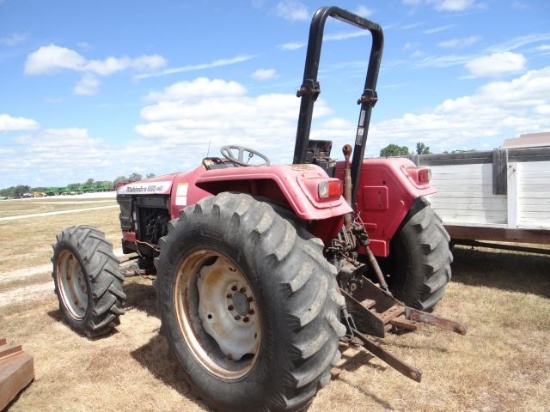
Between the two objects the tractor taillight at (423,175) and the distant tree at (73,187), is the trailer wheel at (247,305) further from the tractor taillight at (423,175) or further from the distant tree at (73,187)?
the distant tree at (73,187)

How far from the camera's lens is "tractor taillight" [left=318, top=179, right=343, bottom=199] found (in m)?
2.44

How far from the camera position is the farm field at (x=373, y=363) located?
276cm

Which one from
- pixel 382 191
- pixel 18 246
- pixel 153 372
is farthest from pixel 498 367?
pixel 18 246

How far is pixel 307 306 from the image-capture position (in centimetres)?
219

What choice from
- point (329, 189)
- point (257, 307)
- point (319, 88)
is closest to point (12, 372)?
point (257, 307)

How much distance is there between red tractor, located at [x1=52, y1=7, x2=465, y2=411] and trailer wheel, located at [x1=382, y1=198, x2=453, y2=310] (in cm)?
1

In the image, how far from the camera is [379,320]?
283cm

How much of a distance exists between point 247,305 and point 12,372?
1.59 metres

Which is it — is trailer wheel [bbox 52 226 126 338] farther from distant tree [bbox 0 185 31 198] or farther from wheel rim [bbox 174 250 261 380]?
distant tree [bbox 0 185 31 198]

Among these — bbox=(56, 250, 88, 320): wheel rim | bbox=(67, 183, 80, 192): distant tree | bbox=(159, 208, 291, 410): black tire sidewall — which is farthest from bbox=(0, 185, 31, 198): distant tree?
bbox=(159, 208, 291, 410): black tire sidewall

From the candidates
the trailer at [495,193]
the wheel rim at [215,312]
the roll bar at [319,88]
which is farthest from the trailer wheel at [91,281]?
the trailer at [495,193]

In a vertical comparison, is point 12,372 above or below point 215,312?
below

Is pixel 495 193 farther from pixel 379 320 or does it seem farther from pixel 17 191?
pixel 17 191

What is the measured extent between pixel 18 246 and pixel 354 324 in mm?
9397
